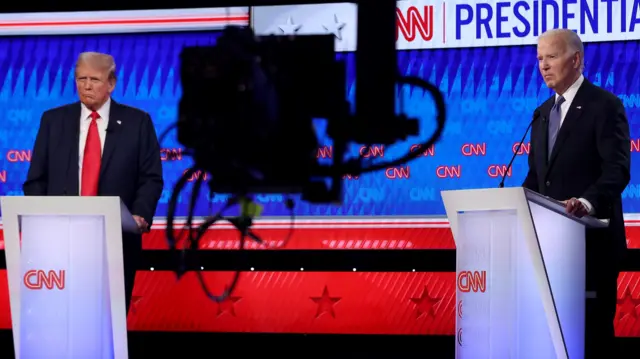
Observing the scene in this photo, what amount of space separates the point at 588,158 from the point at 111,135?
1951mm

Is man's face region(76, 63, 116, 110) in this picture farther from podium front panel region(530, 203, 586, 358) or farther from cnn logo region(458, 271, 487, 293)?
podium front panel region(530, 203, 586, 358)

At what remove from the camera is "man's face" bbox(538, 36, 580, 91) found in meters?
3.93

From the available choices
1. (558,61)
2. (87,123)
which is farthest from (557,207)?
(87,123)

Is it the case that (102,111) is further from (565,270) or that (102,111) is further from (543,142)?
(565,270)

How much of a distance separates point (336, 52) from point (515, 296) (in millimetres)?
2238

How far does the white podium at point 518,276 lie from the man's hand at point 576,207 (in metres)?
0.02

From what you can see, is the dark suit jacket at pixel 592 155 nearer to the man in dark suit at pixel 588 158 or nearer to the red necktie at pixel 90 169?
the man in dark suit at pixel 588 158

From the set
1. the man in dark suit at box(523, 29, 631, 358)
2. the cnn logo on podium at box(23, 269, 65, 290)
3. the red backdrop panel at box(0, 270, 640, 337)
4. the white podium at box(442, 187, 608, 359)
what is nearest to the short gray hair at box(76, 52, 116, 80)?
the cnn logo on podium at box(23, 269, 65, 290)

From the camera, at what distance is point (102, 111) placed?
4.43 metres

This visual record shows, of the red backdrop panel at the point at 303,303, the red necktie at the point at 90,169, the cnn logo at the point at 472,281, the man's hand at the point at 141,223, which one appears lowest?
the red backdrop panel at the point at 303,303

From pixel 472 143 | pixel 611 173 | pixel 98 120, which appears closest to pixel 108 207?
pixel 98 120

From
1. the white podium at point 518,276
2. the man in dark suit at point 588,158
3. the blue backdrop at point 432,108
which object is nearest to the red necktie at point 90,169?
the blue backdrop at point 432,108

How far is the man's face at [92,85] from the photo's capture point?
4.38m

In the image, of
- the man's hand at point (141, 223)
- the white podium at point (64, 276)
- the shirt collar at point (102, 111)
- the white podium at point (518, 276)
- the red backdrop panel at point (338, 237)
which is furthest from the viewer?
the red backdrop panel at point (338, 237)
